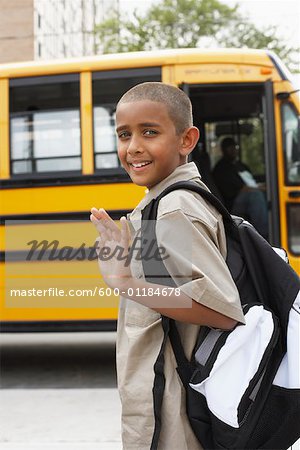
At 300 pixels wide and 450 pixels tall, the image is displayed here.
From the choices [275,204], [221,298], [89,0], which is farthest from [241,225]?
[89,0]

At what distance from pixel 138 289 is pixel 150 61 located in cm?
436

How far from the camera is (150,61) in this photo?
215 inches

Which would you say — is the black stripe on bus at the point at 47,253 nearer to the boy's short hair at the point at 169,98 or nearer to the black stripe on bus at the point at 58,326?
the black stripe on bus at the point at 58,326

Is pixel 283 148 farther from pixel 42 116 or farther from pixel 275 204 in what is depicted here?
pixel 42 116

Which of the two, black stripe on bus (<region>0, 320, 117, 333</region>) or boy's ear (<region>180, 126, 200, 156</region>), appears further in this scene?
black stripe on bus (<region>0, 320, 117, 333</region>)

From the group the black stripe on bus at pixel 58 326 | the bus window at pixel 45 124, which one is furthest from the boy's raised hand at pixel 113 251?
the bus window at pixel 45 124

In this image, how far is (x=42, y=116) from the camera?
5594 mm

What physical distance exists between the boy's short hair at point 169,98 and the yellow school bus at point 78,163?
3.77m

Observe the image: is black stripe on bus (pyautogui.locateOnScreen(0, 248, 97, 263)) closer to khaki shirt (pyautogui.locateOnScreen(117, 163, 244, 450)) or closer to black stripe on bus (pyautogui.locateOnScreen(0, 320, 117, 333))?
black stripe on bus (pyautogui.locateOnScreen(0, 320, 117, 333))

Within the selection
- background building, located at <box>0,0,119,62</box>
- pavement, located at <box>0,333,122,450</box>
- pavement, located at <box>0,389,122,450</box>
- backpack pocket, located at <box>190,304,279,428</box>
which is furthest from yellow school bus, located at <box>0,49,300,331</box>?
background building, located at <box>0,0,119,62</box>

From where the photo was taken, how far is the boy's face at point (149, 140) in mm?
1525

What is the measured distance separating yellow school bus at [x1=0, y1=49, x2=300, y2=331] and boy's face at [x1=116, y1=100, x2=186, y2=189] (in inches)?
149

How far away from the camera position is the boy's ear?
1.58m

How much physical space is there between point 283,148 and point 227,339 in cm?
433
